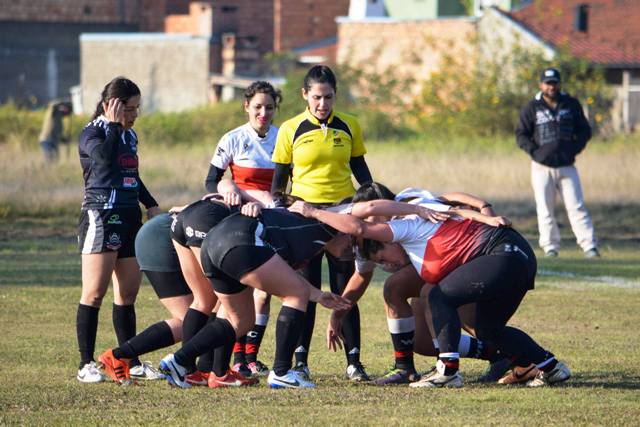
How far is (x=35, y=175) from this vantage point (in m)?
22.1

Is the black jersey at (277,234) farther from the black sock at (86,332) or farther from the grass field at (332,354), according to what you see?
the black sock at (86,332)

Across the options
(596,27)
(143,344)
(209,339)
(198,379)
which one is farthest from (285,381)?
(596,27)

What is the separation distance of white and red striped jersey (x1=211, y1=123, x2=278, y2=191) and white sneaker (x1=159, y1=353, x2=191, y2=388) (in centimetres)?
171

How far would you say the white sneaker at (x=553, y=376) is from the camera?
773 cm

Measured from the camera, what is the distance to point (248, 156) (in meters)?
8.88

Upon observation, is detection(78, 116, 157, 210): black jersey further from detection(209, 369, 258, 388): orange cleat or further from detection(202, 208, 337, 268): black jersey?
detection(209, 369, 258, 388): orange cleat

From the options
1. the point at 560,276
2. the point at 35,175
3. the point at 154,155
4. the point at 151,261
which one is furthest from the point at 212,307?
the point at 154,155

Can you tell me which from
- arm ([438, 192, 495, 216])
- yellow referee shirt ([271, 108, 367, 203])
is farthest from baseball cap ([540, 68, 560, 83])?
arm ([438, 192, 495, 216])

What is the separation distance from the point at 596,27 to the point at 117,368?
4162cm

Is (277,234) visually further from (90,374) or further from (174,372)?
(90,374)

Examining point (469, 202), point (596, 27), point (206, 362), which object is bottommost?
point (206, 362)

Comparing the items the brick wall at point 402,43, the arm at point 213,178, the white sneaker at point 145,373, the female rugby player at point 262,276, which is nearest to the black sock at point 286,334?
the female rugby player at point 262,276

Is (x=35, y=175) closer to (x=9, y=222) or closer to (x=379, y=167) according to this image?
(x=9, y=222)

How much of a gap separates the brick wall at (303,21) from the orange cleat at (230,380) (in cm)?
4631
